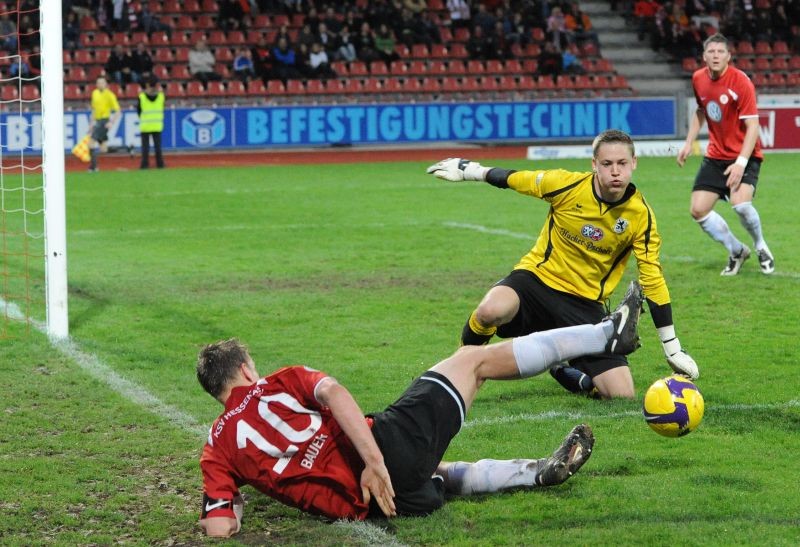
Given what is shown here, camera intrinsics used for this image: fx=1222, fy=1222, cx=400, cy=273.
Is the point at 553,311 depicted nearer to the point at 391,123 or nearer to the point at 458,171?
the point at 458,171

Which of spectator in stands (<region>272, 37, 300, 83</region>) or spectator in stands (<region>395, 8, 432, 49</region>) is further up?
spectator in stands (<region>395, 8, 432, 49</region>)

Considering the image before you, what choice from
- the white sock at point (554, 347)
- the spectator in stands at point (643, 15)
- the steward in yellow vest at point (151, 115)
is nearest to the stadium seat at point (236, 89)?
the steward in yellow vest at point (151, 115)

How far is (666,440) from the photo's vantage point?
614 centimetres

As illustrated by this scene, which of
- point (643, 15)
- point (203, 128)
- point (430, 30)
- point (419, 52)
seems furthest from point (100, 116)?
point (643, 15)

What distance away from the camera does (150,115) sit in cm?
2488

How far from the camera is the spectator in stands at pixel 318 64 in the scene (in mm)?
29844

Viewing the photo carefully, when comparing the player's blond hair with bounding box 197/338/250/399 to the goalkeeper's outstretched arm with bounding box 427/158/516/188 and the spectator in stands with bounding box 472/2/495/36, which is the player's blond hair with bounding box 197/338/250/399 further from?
the spectator in stands with bounding box 472/2/495/36

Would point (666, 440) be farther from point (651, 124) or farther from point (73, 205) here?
point (651, 124)

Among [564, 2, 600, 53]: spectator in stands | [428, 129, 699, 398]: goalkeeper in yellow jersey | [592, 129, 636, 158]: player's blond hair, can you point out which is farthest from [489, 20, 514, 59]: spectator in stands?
[592, 129, 636, 158]: player's blond hair

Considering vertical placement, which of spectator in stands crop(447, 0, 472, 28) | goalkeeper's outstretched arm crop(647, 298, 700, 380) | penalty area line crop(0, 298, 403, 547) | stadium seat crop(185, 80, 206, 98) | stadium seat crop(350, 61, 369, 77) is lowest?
penalty area line crop(0, 298, 403, 547)

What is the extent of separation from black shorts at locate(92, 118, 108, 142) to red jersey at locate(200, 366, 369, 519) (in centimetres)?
2112

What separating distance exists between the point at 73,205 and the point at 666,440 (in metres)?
14.2

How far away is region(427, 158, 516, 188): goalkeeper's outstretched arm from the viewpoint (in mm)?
6734

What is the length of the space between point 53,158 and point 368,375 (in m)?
2.93
